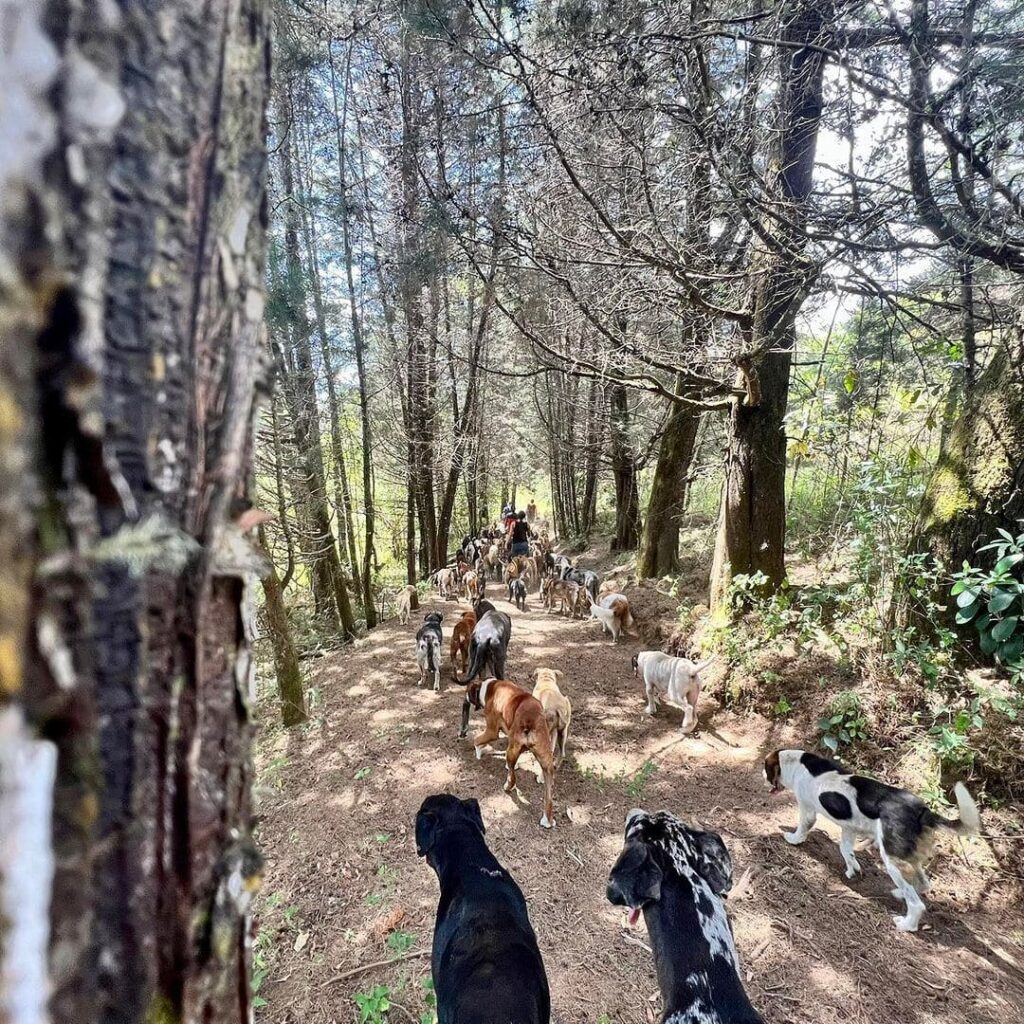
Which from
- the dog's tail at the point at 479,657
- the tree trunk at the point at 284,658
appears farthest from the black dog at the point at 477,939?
the tree trunk at the point at 284,658

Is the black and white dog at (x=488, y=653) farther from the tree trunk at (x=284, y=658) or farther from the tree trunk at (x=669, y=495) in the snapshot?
the tree trunk at (x=669, y=495)

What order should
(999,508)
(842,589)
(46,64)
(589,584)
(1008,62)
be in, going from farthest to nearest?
(589,584), (842,589), (999,508), (1008,62), (46,64)

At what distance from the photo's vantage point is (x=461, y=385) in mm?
17500

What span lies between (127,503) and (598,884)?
440 centimetres

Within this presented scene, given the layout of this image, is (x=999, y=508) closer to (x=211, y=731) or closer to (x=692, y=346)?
(x=692, y=346)

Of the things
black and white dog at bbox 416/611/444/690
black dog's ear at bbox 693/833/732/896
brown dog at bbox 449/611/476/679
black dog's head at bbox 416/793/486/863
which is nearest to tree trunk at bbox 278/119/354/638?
black and white dog at bbox 416/611/444/690

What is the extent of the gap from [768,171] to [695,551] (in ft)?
23.8

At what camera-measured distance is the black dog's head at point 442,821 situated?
2.93 m

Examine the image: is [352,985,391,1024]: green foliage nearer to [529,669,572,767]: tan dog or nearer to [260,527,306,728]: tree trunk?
[529,669,572,767]: tan dog

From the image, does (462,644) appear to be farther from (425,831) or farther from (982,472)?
(982,472)

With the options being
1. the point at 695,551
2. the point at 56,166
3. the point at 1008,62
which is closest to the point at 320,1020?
the point at 56,166

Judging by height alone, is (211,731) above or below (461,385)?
below

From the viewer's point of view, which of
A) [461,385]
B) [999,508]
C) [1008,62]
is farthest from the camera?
[461,385]

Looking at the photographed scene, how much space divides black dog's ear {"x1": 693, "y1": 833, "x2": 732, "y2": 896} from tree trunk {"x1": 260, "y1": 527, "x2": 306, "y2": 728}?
4.78 meters
